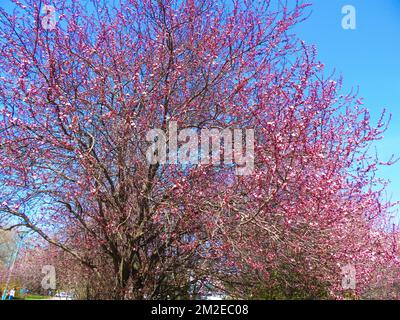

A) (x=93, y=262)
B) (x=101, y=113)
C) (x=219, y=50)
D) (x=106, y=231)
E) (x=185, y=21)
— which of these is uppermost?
(x=185, y=21)

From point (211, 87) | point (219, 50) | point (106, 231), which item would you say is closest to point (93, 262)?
point (106, 231)

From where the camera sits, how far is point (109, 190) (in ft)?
16.7

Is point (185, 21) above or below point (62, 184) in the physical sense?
above

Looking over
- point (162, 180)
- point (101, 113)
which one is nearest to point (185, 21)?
point (101, 113)

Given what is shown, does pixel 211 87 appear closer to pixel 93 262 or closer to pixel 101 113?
pixel 101 113

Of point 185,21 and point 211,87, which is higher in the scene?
point 185,21

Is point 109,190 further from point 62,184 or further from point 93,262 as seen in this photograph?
point 93,262
